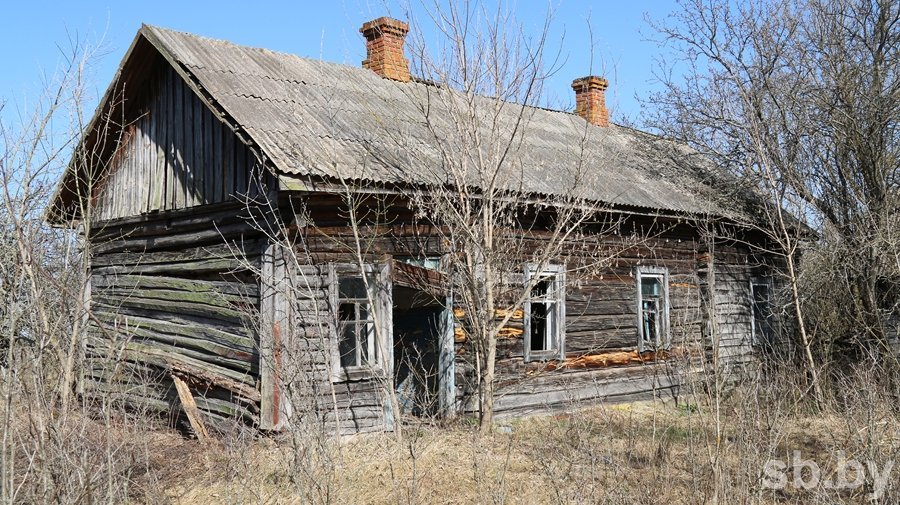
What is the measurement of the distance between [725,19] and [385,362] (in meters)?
8.29

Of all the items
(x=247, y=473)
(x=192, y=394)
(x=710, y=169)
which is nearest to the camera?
(x=247, y=473)

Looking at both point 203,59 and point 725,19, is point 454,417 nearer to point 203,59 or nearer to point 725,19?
point 203,59

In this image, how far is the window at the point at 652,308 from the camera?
11.8 metres

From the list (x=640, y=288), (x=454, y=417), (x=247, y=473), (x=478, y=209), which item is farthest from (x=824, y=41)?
(x=247, y=473)

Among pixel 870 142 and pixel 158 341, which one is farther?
pixel 870 142

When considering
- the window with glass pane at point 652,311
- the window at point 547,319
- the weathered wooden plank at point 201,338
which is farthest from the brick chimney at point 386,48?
the weathered wooden plank at point 201,338

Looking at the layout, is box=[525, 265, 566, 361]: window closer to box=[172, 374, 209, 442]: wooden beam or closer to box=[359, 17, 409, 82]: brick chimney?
box=[172, 374, 209, 442]: wooden beam

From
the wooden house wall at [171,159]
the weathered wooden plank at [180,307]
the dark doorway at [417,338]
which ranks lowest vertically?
the dark doorway at [417,338]

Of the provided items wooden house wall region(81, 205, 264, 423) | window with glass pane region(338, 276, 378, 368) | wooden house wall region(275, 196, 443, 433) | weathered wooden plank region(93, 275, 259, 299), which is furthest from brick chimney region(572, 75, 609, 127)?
weathered wooden plank region(93, 275, 259, 299)

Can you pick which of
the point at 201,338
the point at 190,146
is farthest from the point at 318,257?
the point at 190,146

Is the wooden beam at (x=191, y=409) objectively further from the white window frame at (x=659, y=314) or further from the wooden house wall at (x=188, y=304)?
the white window frame at (x=659, y=314)

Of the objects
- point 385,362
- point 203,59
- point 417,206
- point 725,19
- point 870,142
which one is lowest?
point 385,362

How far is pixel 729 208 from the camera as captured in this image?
13242mm

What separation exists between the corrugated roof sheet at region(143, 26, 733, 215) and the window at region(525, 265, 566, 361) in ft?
3.47
